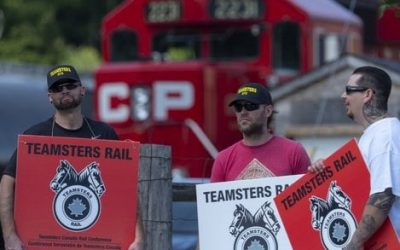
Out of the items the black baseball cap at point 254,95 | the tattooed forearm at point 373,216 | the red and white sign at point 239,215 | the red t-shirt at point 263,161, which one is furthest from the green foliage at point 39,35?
the tattooed forearm at point 373,216

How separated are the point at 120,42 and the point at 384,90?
1103 cm

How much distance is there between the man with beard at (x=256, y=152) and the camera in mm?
7844

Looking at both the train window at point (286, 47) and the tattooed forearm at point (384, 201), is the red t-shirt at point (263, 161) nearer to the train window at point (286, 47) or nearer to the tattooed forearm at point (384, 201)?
the tattooed forearm at point (384, 201)

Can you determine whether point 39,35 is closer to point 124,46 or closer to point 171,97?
point 124,46

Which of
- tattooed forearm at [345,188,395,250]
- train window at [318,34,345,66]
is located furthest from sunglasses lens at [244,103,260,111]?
train window at [318,34,345,66]

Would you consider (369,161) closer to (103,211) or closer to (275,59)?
(103,211)

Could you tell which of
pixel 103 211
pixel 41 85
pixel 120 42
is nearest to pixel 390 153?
pixel 103 211

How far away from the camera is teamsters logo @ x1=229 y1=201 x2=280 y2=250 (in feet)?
25.3

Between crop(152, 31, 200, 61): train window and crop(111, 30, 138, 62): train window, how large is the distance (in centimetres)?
31

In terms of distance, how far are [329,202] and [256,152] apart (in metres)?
0.70

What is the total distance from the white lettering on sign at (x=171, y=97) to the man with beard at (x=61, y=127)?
356 inches

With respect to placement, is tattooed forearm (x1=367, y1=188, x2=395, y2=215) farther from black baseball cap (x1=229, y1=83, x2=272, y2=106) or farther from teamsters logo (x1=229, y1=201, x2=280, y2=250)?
black baseball cap (x1=229, y1=83, x2=272, y2=106)

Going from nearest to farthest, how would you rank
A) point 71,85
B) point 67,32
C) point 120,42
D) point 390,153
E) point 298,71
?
point 390,153, point 71,85, point 298,71, point 120,42, point 67,32

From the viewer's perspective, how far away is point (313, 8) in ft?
54.5
